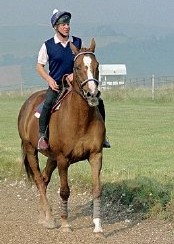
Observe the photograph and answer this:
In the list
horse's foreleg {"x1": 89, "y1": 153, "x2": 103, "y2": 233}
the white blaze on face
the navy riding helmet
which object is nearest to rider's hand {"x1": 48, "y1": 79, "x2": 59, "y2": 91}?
the navy riding helmet

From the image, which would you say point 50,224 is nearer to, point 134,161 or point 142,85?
point 134,161

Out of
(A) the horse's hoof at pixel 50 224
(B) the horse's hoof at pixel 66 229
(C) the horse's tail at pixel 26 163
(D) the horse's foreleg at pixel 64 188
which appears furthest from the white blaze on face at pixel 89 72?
(C) the horse's tail at pixel 26 163

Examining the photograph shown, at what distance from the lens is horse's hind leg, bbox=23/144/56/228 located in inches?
→ 393

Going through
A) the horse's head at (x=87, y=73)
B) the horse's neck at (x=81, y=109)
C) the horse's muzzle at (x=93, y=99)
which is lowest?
the horse's neck at (x=81, y=109)

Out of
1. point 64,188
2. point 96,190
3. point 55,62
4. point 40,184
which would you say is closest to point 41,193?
point 40,184

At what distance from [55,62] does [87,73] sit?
1.25 metres

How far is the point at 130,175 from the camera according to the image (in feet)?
41.2

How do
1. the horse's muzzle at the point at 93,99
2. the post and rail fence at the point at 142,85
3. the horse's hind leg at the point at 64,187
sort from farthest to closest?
1. the post and rail fence at the point at 142,85
2. the horse's hind leg at the point at 64,187
3. the horse's muzzle at the point at 93,99

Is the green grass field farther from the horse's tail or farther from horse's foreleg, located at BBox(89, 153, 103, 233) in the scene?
the horse's tail

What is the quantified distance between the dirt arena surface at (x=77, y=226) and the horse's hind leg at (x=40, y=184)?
15cm

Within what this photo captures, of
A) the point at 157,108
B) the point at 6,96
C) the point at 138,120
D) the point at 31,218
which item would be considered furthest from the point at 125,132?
the point at 6,96

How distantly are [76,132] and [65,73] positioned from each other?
3.62ft

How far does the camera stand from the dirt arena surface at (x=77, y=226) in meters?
8.85

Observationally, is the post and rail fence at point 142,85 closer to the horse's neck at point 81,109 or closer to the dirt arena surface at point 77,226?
the dirt arena surface at point 77,226
